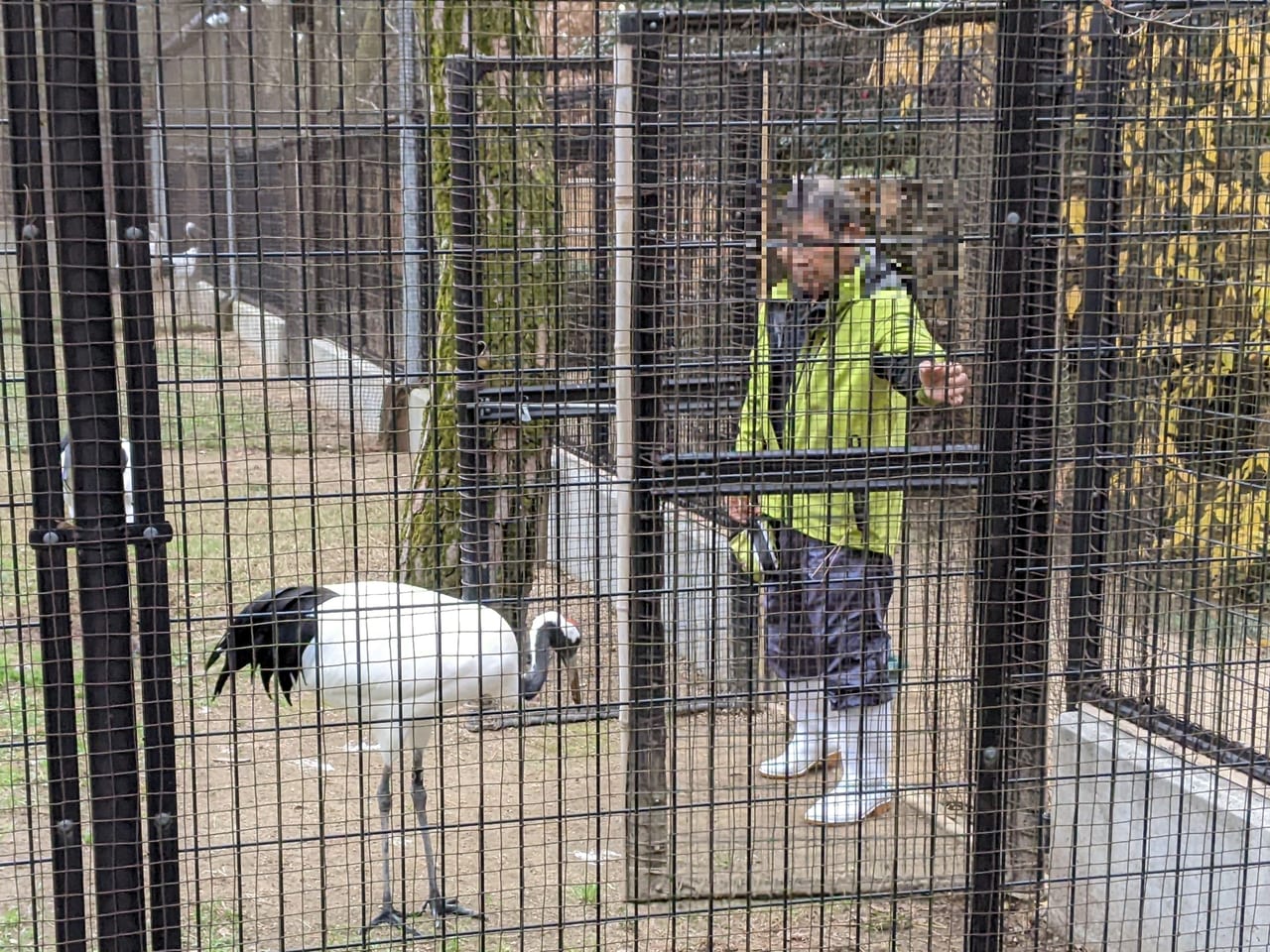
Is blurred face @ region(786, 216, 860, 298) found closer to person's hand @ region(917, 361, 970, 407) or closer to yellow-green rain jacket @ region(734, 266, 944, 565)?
yellow-green rain jacket @ region(734, 266, 944, 565)

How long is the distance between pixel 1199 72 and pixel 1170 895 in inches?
94.1

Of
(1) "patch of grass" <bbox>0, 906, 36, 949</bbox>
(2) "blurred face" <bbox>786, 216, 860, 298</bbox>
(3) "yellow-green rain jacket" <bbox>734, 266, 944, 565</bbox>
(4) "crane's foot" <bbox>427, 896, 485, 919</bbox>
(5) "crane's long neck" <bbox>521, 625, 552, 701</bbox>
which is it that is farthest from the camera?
(5) "crane's long neck" <bbox>521, 625, 552, 701</bbox>

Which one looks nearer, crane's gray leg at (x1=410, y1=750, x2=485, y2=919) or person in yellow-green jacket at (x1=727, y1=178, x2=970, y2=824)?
person in yellow-green jacket at (x1=727, y1=178, x2=970, y2=824)

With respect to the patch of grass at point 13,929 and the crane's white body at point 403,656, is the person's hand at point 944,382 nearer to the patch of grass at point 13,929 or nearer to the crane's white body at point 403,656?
the crane's white body at point 403,656

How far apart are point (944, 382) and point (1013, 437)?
0.27 meters

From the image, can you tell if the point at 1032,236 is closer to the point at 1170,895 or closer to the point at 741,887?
the point at 1170,895

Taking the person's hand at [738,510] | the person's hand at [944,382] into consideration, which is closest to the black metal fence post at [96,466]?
the person's hand at [944,382]

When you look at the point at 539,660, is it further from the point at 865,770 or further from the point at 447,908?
the point at 865,770

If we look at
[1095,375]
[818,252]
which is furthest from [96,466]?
[1095,375]

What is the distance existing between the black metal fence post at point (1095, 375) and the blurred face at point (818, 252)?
0.72 meters

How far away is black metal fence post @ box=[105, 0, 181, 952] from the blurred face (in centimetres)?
152

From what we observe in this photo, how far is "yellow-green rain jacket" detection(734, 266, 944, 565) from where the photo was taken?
3.65m

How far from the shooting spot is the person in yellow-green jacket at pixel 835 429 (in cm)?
344

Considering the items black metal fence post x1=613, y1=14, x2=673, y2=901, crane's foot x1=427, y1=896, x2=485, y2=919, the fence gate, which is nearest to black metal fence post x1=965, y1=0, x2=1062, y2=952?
the fence gate
